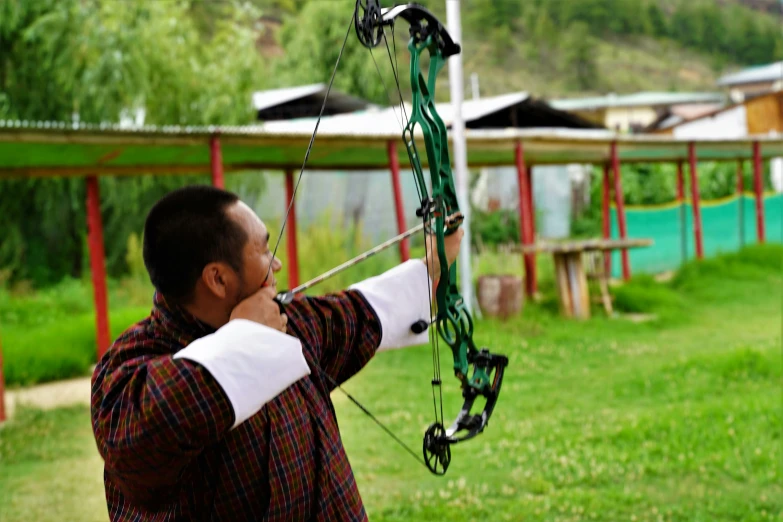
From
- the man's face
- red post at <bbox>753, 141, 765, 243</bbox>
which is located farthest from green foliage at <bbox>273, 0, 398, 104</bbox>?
the man's face

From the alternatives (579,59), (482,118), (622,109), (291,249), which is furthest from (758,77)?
(291,249)

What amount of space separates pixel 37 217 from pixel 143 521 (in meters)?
14.7

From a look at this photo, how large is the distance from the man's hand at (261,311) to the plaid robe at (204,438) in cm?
15

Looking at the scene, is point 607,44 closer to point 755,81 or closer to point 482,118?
point 755,81

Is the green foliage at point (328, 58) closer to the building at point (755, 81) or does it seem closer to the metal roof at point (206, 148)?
the metal roof at point (206, 148)

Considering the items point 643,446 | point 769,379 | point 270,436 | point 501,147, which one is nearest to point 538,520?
point 643,446

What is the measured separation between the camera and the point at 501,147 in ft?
36.7

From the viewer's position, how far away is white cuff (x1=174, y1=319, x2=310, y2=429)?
5.28 ft

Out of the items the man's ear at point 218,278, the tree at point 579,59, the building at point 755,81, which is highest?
the tree at point 579,59

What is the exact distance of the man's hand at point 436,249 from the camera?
222cm

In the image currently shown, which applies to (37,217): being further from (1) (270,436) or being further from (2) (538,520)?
(1) (270,436)

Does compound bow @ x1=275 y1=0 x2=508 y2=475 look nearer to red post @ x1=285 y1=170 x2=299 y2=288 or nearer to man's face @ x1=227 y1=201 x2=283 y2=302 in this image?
man's face @ x1=227 y1=201 x2=283 y2=302

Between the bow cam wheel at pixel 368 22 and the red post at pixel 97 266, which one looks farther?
the red post at pixel 97 266

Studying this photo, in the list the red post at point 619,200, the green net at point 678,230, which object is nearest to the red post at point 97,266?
the red post at point 619,200
